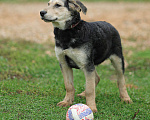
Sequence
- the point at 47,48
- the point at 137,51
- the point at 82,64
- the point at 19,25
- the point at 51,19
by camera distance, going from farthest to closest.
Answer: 1. the point at 19,25
2. the point at 137,51
3. the point at 47,48
4. the point at 82,64
5. the point at 51,19

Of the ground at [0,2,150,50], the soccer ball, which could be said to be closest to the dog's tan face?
the soccer ball

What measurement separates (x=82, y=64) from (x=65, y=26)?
2.83ft

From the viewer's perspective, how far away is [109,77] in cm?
850

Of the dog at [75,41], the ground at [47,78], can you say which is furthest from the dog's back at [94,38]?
the ground at [47,78]

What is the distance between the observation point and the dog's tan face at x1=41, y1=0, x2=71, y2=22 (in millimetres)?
4641

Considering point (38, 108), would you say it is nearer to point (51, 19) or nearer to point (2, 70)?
point (51, 19)

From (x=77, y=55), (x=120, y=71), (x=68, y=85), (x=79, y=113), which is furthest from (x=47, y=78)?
(x=79, y=113)

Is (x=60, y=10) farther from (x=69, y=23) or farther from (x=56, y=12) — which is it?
(x=69, y=23)

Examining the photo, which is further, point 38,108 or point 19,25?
point 19,25

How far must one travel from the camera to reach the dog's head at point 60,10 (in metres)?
4.67

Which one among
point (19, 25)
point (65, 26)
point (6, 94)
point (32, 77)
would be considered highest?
point (65, 26)

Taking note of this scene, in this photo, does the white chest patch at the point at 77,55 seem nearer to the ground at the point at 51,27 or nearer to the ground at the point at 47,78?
the ground at the point at 47,78

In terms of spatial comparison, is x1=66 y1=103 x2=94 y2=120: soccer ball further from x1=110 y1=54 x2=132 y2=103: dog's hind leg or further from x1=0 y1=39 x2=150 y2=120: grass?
x1=110 y1=54 x2=132 y2=103: dog's hind leg

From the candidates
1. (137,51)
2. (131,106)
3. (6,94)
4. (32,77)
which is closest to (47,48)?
(32,77)
